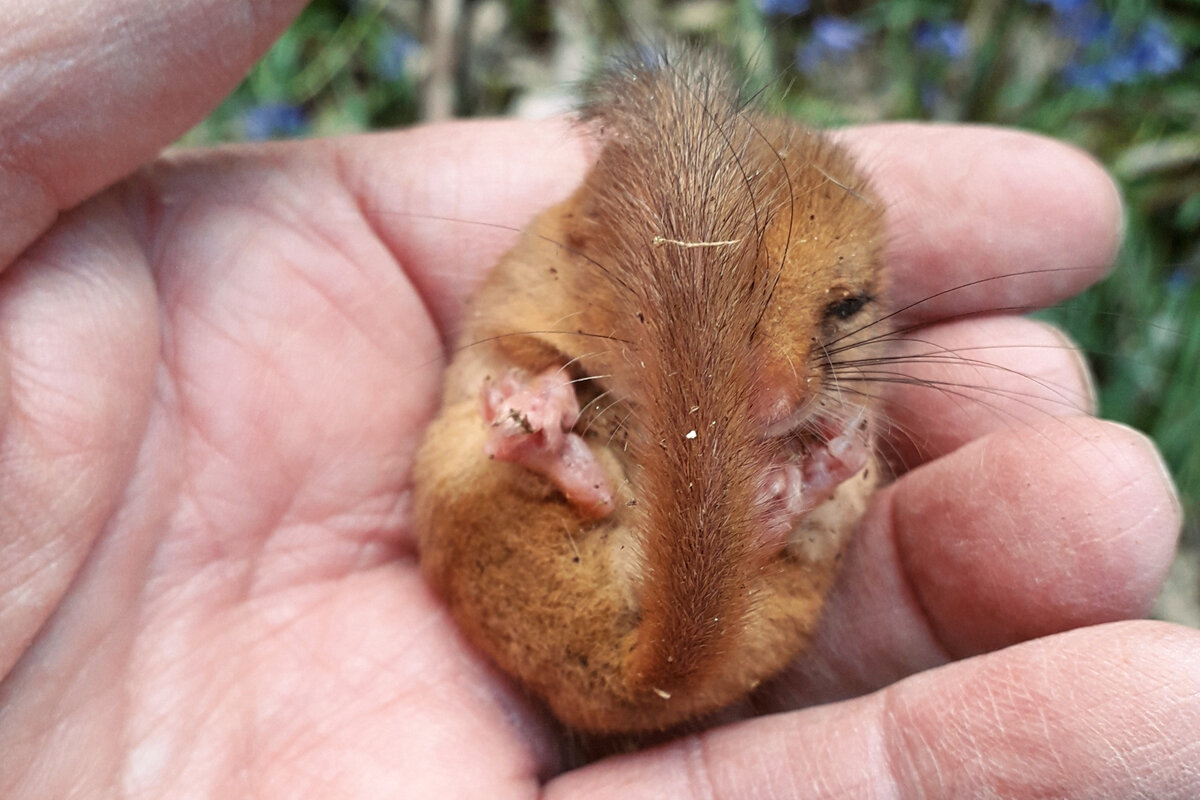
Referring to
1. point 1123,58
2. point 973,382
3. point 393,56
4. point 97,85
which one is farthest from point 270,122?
point 1123,58

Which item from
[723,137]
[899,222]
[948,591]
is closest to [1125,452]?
[948,591]

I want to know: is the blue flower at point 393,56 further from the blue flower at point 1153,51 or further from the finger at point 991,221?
the blue flower at point 1153,51

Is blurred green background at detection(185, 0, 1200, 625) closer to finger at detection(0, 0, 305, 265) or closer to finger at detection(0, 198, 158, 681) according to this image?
finger at detection(0, 0, 305, 265)

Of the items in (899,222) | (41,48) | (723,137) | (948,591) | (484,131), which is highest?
(41,48)

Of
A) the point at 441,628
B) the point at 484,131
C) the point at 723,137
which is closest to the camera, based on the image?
the point at 723,137

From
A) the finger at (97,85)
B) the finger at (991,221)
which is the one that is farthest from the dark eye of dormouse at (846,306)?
the finger at (97,85)

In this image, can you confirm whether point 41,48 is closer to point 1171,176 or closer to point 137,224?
point 137,224
